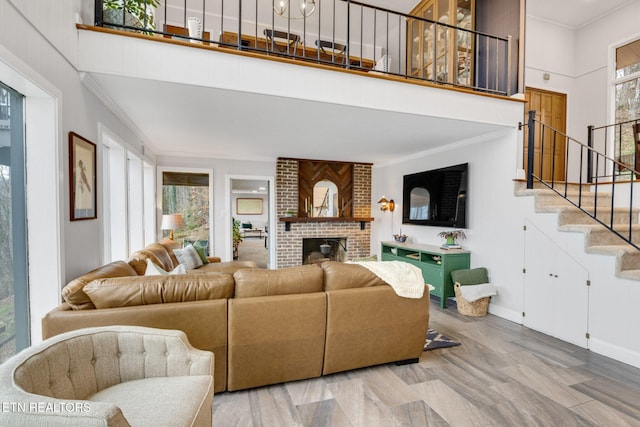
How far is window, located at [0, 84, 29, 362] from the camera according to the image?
1838 millimetres

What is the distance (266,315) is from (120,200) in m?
2.53

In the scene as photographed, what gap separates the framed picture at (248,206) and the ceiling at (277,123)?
23.9 feet

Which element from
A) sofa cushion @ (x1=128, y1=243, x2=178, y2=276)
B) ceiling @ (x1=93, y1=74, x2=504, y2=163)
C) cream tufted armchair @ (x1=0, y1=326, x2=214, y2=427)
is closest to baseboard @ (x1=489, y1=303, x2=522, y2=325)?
ceiling @ (x1=93, y1=74, x2=504, y2=163)

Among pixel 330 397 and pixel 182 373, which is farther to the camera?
pixel 330 397

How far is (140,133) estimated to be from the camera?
170 inches

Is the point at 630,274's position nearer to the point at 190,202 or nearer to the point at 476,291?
the point at 476,291

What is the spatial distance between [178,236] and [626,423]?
634 cm

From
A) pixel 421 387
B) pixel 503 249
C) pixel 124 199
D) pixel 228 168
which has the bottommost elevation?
pixel 421 387

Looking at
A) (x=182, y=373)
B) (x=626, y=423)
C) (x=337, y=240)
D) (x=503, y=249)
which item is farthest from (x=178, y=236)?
(x=626, y=423)

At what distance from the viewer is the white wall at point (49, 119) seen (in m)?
1.71

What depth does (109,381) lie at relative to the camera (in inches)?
59.7

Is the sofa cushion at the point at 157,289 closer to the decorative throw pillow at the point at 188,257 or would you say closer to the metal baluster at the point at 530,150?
the decorative throw pillow at the point at 188,257

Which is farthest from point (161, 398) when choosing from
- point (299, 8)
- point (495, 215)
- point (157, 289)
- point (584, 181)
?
point (584, 181)

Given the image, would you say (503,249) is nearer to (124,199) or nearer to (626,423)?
(626,423)
